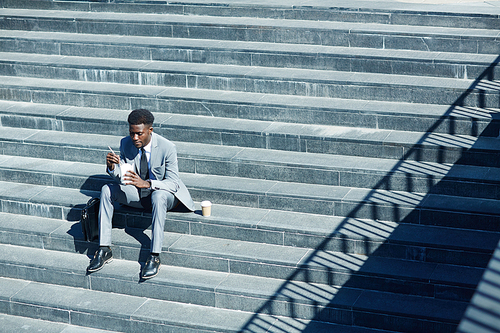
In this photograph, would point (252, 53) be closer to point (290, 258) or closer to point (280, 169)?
point (280, 169)

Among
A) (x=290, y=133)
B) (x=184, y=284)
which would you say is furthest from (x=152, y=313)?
(x=290, y=133)

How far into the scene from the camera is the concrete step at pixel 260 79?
328 inches

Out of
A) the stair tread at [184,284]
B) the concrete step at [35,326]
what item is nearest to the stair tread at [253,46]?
the stair tread at [184,284]

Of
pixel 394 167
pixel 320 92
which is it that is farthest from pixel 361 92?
pixel 394 167

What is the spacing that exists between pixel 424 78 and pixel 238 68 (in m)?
2.53

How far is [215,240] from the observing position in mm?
7488

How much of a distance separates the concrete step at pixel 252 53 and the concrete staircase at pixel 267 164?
26 mm

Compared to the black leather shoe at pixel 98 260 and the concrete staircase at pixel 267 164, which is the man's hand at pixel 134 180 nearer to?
the concrete staircase at pixel 267 164

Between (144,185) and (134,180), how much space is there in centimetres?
13

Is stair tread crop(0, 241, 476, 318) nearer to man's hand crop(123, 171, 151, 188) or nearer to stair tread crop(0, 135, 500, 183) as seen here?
man's hand crop(123, 171, 151, 188)

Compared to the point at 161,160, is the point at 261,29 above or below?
above

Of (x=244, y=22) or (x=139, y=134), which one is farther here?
(x=244, y=22)

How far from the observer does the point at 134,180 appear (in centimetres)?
696

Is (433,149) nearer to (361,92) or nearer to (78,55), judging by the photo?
(361,92)
